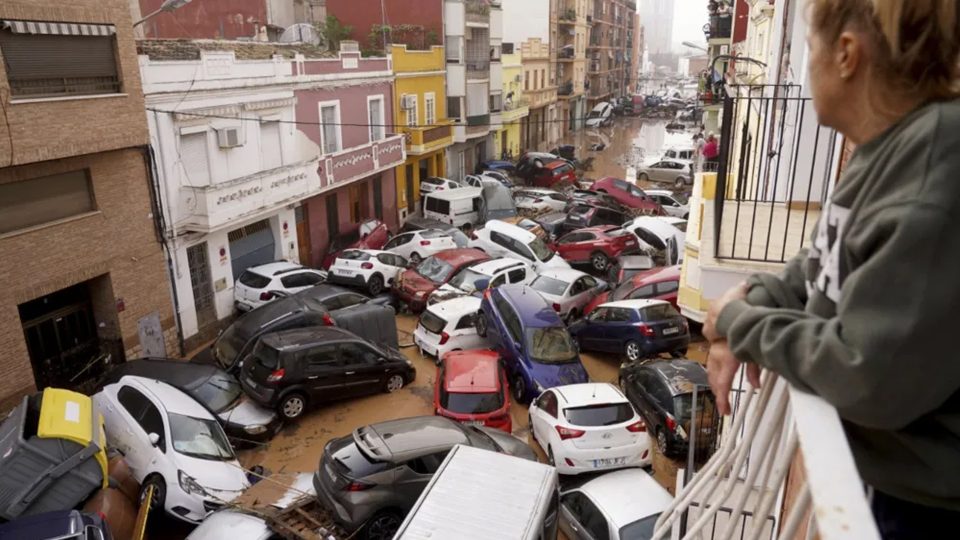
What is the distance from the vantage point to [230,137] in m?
17.3

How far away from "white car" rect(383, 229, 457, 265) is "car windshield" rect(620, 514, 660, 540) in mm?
13210

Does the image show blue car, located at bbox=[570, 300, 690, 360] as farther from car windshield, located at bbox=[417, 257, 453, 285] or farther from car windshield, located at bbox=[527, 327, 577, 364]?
car windshield, located at bbox=[417, 257, 453, 285]

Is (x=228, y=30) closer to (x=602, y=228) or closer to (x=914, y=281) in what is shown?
(x=602, y=228)

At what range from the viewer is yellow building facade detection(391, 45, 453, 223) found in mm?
27375

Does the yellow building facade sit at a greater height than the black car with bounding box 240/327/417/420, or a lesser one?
greater

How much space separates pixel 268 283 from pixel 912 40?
16.8 m

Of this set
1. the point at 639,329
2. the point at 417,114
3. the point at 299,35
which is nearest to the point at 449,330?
the point at 639,329

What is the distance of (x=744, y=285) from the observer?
73.8 inches

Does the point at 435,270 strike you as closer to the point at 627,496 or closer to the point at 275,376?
the point at 275,376

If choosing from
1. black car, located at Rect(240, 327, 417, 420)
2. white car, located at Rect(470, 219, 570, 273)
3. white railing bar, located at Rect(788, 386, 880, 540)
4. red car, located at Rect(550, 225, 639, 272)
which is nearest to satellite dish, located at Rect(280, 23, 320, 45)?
white car, located at Rect(470, 219, 570, 273)

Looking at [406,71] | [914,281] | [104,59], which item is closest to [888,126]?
[914,281]

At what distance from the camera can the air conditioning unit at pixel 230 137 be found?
17.0 metres

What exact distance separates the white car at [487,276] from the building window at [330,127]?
7.88 metres

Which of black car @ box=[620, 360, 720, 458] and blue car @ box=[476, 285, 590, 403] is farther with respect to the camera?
blue car @ box=[476, 285, 590, 403]
